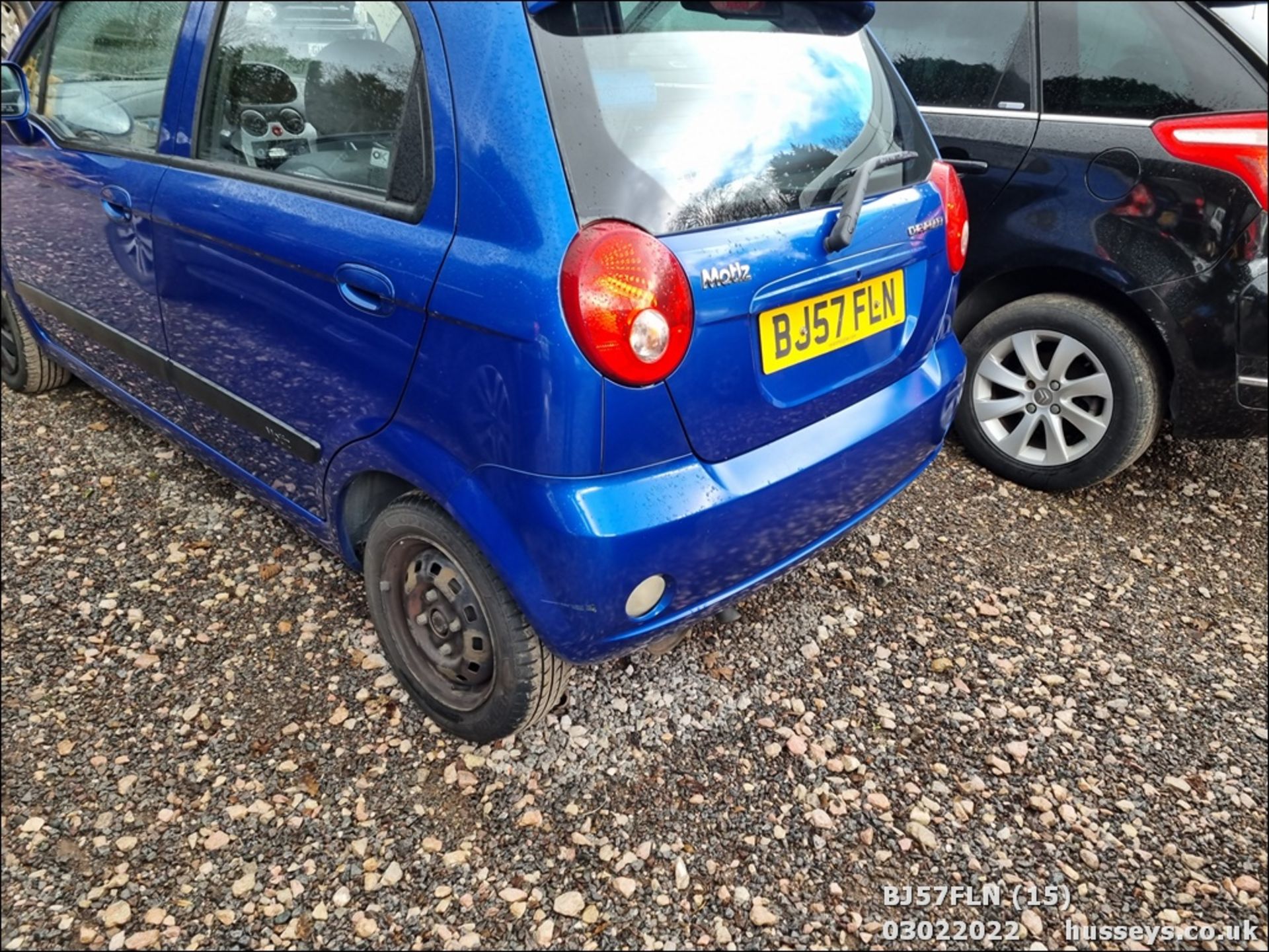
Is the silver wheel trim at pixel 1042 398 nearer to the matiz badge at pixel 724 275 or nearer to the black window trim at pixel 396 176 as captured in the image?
the matiz badge at pixel 724 275

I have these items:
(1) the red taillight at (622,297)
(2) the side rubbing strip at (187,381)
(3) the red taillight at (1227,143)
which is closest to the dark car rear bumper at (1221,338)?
(3) the red taillight at (1227,143)

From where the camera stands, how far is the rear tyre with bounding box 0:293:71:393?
3.70 metres

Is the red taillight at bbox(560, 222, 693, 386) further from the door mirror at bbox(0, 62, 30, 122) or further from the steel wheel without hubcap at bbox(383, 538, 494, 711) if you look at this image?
the door mirror at bbox(0, 62, 30, 122)

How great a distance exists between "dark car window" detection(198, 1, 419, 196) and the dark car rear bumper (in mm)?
2444

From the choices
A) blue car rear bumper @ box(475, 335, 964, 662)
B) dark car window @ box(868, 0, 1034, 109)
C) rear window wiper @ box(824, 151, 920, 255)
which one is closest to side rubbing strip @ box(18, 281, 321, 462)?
blue car rear bumper @ box(475, 335, 964, 662)

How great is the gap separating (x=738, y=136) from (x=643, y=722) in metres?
1.45

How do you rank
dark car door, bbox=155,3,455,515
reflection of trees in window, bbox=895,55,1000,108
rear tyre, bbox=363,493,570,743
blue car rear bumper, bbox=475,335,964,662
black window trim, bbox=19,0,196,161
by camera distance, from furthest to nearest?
reflection of trees in window, bbox=895,55,1000,108
black window trim, bbox=19,0,196,161
rear tyre, bbox=363,493,570,743
dark car door, bbox=155,3,455,515
blue car rear bumper, bbox=475,335,964,662

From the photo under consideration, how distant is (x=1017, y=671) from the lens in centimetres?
250

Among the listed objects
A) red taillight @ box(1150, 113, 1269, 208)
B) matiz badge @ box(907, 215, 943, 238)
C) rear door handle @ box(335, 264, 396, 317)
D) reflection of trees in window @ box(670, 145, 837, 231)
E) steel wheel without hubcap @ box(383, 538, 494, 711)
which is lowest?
steel wheel without hubcap @ box(383, 538, 494, 711)

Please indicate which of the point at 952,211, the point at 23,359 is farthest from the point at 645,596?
the point at 23,359

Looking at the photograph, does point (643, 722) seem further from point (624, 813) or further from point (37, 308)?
point (37, 308)

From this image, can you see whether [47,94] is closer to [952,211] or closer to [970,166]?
[952,211]

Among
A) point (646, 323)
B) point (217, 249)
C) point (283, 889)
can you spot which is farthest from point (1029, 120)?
point (283, 889)

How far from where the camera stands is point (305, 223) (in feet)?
6.42
